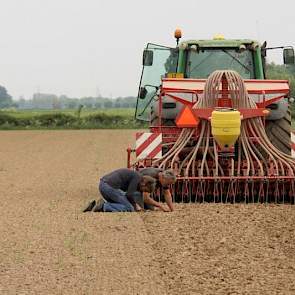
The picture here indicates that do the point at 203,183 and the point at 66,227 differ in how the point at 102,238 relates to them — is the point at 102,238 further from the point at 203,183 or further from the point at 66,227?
the point at 203,183

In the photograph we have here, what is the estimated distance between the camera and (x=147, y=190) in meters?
10.4

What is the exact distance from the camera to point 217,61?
1357 cm

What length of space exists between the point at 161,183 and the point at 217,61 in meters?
3.82

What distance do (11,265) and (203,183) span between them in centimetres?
445

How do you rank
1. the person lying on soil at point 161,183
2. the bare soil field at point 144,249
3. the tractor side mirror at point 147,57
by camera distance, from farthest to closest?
the tractor side mirror at point 147,57, the person lying on soil at point 161,183, the bare soil field at point 144,249

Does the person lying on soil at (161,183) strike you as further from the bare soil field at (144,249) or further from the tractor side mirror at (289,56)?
the tractor side mirror at (289,56)

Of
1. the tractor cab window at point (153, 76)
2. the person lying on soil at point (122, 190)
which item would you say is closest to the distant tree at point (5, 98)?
the tractor cab window at point (153, 76)

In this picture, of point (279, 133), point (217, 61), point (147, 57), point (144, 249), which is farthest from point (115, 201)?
point (217, 61)

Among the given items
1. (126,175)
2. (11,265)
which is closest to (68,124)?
(126,175)

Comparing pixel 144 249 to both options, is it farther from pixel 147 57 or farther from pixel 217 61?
pixel 217 61

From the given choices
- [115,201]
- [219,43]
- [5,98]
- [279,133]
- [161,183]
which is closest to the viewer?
[161,183]

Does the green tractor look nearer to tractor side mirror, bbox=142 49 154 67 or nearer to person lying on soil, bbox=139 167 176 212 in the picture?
tractor side mirror, bbox=142 49 154 67

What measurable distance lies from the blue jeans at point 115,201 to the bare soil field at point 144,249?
0.75ft

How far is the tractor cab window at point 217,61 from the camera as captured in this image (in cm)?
1352
